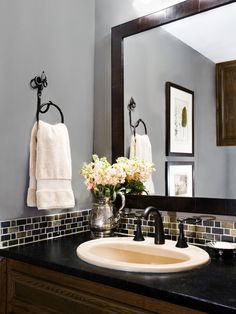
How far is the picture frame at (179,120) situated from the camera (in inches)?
60.5

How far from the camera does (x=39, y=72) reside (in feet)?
5.23

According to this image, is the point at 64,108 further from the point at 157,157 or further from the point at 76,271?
the point at 76,271

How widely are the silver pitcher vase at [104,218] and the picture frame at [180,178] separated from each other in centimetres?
25

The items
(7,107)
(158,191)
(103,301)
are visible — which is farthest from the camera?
(158,191)

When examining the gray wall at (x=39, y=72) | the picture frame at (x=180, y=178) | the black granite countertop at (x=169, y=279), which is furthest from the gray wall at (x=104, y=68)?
the black granite countertop at (x=169, y=279)

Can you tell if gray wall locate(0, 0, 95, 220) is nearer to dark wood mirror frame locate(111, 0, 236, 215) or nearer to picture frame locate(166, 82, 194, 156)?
dark wood mirror frame locate(111, 0, 236, 215)

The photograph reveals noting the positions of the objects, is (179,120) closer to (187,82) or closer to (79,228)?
(187,82)

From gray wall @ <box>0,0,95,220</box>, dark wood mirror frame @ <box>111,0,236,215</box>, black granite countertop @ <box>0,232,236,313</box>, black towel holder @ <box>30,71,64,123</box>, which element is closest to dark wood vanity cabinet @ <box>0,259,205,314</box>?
black granite countertop @ <box>0,232,236,313</box>

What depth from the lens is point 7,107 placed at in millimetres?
1455

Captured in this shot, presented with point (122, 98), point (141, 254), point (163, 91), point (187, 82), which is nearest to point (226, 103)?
point (187, 82)

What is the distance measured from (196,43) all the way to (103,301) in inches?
47.2

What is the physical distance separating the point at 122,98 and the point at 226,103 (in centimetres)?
59

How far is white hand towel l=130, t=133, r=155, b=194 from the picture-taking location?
166cm

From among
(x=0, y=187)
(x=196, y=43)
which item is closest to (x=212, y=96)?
(x=196, y=43)
